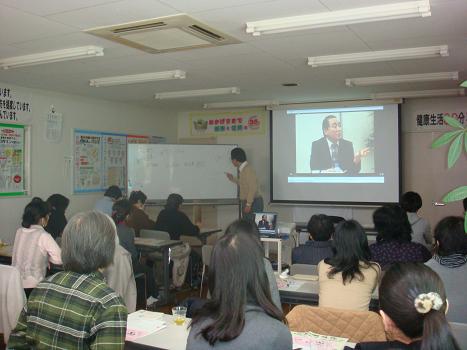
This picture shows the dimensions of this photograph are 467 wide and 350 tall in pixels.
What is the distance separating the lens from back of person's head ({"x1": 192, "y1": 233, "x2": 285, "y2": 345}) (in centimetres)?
160

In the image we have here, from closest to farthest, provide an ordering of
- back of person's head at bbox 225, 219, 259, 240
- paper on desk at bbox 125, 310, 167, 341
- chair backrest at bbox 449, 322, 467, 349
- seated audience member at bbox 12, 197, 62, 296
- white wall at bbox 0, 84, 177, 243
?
Result: back of person's head at bbox 225, 219, 259, 240
chair backrest at bbox 449, 322, 467, 349
paper on desk at bbox 125, 310, 167, 341
seated audience member at bbox 12, 197, 62, 296
white wall at bbox 0, 84, 177, 243

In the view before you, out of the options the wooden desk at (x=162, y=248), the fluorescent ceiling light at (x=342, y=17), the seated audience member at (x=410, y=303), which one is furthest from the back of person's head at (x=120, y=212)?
the seated audience member at (x=410, y=303)

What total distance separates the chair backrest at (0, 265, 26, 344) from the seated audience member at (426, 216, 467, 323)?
8.63ft

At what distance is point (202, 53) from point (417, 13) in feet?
6.51

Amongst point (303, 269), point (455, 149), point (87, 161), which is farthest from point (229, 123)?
point (455, 149)

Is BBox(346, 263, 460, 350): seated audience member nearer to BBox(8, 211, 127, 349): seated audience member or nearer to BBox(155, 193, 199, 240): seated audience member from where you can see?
BBox(8, 211, 127, 349): seated audience member

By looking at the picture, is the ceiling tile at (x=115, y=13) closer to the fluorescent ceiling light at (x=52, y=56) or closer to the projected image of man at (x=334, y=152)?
the fluorescent ceiling light at (x=52, y=56)

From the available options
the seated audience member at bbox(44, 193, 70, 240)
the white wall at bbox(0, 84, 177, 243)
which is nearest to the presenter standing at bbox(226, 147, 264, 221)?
the white wall at bbox(0, 84, 177, 243)

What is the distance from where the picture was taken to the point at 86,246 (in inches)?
70.1

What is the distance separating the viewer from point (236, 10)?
3309mm

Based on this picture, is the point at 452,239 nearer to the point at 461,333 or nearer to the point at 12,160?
the point at 461,333

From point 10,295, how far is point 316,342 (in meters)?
2.15

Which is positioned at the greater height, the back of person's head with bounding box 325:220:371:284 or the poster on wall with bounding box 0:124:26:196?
the poster on wall with bounding box 0:124:26:196

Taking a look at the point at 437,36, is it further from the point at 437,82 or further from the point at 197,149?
the point at 197,149
